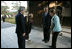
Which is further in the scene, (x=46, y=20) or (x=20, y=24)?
(x=46, y=20)

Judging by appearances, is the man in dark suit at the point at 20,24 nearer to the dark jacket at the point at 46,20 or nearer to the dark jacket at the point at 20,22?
the dark jacket at the point at 20,22

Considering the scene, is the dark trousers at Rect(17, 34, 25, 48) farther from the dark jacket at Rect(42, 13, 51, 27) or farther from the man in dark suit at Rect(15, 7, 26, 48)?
the dark jacket at Rect(42, 13, 51, 27)

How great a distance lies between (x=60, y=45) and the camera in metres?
1.92

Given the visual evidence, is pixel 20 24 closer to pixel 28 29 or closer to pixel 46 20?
Answer: pixel 28 29

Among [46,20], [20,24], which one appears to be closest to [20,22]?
[20,24]

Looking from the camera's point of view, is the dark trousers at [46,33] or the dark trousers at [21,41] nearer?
the dark trousers at [21,41]

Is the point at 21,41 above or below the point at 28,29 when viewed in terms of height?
below

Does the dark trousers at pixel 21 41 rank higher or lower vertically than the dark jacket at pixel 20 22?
lower

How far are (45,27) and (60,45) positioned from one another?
28 centimetres

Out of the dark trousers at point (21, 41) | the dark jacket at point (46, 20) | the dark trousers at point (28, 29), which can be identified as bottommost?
the dark trousers at point (21, 41)

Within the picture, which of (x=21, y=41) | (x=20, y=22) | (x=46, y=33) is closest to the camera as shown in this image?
(x=20, y=22)

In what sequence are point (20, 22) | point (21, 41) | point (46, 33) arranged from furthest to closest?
point (46, 33)
point (21, 41)
point (20, 22)

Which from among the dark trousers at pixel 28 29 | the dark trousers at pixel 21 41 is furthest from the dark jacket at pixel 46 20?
the dark trousers at pixel 21 41

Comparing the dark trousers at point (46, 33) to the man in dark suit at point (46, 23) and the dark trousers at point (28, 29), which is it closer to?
the man in dark suit at point (46, 23)
